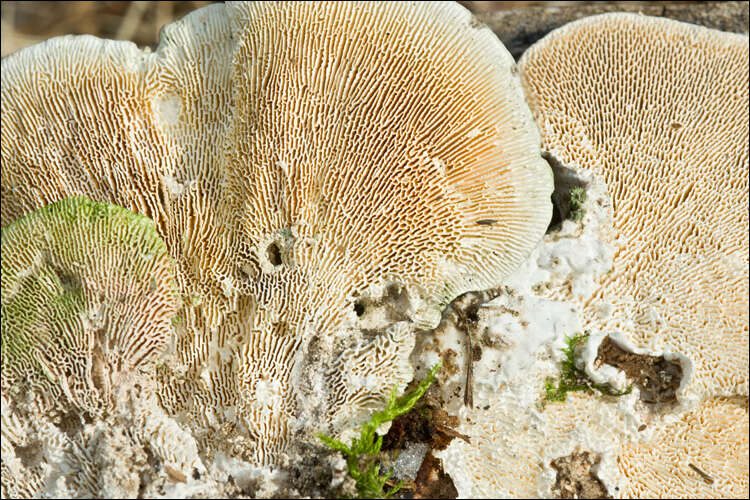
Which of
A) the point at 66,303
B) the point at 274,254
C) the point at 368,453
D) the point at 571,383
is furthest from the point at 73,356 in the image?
the point at 571,383

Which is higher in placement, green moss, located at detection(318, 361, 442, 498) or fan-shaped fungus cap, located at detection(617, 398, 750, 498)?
green moss, located at detection(318, 361, 442, 498)

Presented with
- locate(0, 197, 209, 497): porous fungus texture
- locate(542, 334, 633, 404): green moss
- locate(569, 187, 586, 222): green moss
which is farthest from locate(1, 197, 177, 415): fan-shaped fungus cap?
locate(569, 187, 586, 222): green moss

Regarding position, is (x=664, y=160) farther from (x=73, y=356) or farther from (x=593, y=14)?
(x=73, y=356)

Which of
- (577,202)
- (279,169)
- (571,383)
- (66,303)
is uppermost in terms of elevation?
(279,169)

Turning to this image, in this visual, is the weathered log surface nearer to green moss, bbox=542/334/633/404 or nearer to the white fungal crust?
the white fungal crust

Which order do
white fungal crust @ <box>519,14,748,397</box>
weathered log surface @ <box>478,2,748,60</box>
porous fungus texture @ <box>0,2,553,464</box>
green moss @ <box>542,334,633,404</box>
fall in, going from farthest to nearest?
weathered log surface @ <box>478,2,748,60</box>, white fungal crust @ <box>519,14,748,397</box>, green moss @ <box>542,334,633,404</box>, porous fungus texture @ <box>0,2,553,464</box>

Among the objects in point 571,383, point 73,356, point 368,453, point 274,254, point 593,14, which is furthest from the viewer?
point 593,14

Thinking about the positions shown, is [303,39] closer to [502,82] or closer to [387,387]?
[502,82]

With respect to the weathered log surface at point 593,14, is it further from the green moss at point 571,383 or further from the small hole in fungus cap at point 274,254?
the small hole in fungus cap at point 274,254
